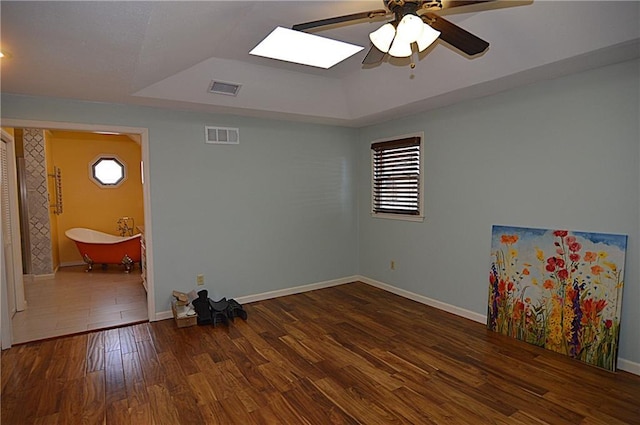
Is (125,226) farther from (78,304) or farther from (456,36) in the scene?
(456,36)

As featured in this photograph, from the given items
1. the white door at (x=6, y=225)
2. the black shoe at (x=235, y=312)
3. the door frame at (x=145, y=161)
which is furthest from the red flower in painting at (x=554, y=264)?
the white door at (x=6, y=225)

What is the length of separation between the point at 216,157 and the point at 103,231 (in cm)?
442

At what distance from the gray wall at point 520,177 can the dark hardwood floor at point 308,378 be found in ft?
2.14

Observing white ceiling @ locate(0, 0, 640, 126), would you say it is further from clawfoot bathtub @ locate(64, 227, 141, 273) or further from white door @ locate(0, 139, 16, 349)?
clawfoot bathtub @ locate(64, 227, 141, 273)

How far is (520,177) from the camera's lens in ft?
11.1

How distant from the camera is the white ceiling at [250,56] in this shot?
2.10 meters

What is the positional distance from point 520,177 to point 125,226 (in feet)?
23.4

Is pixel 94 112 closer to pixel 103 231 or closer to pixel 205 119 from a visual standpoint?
pixel 205 119

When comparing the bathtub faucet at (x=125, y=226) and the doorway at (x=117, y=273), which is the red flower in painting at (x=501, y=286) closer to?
the doorway at (x=117, y=273)

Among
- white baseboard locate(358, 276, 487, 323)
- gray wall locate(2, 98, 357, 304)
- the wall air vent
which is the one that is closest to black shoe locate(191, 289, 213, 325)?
gray wall locate(2, 98, 357, 304)

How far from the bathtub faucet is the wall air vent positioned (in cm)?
427

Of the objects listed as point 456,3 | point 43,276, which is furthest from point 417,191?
point 43,276

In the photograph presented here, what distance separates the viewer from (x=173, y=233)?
4.07 meters

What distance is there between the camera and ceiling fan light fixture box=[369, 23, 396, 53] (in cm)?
186
